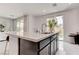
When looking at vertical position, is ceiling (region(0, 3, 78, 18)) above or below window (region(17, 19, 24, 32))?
above

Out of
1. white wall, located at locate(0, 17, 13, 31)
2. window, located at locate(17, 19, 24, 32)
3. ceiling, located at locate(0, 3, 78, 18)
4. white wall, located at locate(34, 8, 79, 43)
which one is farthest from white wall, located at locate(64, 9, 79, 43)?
white wall, located at locate(0, 17, 13, 31)

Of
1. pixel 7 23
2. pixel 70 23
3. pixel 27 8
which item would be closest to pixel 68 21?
pixel 70 23

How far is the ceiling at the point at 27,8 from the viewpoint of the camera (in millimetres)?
1258

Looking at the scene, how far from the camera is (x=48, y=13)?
1.42m

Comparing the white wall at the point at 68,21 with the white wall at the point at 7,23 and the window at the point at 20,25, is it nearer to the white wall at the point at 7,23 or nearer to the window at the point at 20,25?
the window at the point at 20,25

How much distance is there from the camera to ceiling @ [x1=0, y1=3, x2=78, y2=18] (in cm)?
126

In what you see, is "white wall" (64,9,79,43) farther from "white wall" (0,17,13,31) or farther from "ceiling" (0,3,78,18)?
"white wall" (0,17,13,31)

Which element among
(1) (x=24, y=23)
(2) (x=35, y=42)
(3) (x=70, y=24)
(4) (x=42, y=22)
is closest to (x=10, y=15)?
(1) (x=24, y=23)

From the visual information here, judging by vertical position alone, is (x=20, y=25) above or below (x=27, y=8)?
below

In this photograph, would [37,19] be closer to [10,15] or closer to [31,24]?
[31,24]

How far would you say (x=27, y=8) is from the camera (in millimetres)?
1320

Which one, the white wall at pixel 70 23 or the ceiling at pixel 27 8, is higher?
the ceiling at pixel 27 8

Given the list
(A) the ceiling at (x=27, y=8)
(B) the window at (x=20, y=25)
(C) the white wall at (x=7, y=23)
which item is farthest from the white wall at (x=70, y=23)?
(C) the white wall at (x=7, y=23)

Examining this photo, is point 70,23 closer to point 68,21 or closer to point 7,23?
point 68,21
